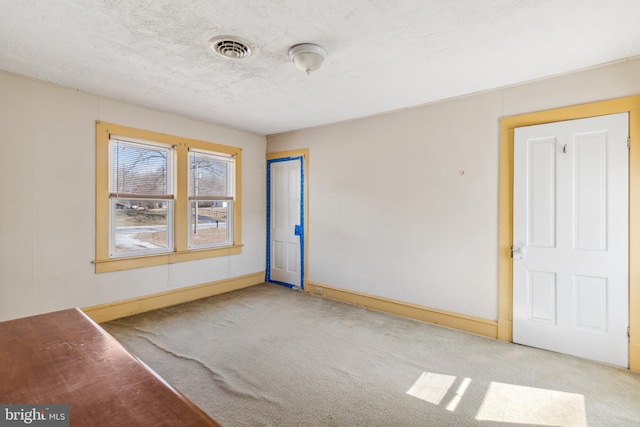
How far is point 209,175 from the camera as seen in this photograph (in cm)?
463

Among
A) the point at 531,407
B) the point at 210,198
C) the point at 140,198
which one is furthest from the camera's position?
the point at 210,198

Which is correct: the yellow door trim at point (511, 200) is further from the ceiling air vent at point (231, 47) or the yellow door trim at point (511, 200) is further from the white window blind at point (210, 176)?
the white window blind at point (210, 176)

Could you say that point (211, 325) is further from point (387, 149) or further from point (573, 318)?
point (573, 318)

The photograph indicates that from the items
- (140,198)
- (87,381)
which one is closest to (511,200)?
(87,381)

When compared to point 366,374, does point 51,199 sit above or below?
above

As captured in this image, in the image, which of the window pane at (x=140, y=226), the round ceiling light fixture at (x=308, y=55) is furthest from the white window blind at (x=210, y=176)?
the round ceiling light fixture at (x=308, y=55)

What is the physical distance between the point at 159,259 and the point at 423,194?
350cm

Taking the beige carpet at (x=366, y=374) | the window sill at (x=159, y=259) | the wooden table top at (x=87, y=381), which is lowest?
the beige carpet at (x=366, y=374)

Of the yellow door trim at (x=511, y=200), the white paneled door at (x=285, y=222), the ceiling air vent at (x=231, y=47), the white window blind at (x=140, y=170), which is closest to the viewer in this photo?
the ceiling air vent at (x=231, y=47)

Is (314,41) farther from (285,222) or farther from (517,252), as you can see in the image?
(285,222)

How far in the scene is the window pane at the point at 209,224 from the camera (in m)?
4.45

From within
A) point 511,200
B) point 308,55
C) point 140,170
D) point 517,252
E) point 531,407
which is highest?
point 308,55

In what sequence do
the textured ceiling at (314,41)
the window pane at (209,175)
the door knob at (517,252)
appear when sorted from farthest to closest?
the window pane at (209,175)
the door knob at (517,252)
the textured ceiling at (314,41)

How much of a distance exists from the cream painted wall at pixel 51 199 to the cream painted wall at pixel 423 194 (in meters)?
2.49
